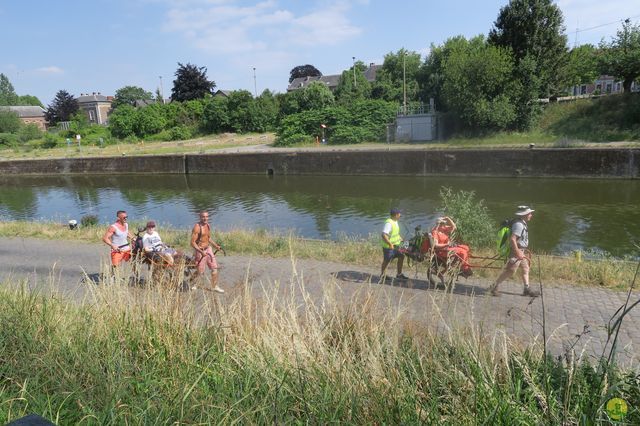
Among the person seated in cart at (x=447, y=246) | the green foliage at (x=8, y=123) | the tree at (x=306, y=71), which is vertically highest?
the tree at (x=306, y=71)

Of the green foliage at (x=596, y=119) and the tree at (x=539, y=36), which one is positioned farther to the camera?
the tree at (x=539, y=36)

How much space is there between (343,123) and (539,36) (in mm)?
16576

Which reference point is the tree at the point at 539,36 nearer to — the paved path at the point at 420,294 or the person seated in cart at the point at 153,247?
the paved path at the point at 420,294

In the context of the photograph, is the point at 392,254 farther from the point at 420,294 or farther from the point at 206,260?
the point at 206,260

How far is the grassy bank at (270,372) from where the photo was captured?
8.59 feet

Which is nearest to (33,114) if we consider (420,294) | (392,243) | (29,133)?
(29,133)

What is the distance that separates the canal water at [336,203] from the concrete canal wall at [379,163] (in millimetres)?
726

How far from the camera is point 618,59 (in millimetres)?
32469

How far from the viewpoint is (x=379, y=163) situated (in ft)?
106

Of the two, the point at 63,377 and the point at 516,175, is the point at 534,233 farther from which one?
the point at 63,377

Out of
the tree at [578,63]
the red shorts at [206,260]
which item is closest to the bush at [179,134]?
the tree at [578,63]

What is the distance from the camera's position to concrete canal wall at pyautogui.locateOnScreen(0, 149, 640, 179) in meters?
26.1

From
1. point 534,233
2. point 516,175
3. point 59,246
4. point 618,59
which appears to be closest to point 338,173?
point 516,175

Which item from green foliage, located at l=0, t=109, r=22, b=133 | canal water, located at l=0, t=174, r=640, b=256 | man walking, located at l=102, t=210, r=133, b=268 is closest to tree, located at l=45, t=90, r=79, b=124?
green foliage, located at l=0, t=109, r=22, b=133
